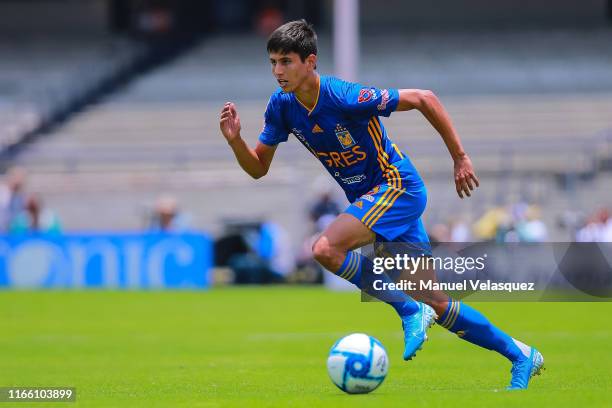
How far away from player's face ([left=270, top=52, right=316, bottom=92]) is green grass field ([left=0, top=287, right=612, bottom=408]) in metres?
2.08

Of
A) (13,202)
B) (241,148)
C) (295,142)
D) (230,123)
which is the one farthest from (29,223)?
(230,123)

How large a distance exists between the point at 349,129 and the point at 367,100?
0.26 m

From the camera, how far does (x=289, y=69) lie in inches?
310

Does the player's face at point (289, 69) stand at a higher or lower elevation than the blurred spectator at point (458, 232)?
higher

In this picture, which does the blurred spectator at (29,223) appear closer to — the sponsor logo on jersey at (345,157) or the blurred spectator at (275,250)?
the blurred spectator at (275,250)

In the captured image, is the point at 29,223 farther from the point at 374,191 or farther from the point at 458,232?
the point at 374,191

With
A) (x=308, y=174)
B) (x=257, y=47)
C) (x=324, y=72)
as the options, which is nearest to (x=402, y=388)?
(x=308, y=174)

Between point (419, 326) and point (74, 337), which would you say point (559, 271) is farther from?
point (419, 326)

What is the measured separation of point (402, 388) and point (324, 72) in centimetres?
2435

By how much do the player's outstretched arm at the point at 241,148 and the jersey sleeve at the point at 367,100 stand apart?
0.71 metres

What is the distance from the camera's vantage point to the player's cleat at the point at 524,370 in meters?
7.93

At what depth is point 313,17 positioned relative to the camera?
124 feet

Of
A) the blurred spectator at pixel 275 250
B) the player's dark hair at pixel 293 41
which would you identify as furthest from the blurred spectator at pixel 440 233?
the player's dark hair at pixel 293 41

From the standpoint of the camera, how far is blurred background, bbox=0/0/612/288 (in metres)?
22.3
